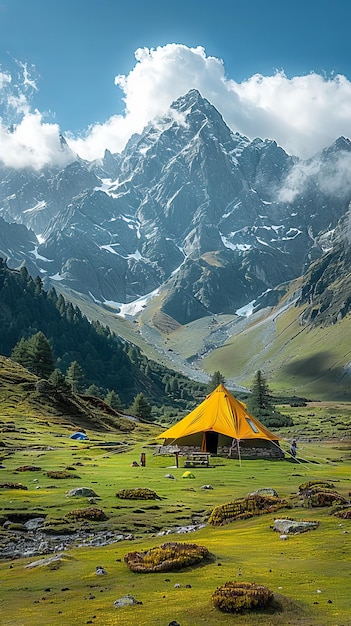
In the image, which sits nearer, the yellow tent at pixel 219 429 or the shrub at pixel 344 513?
the shrub at pixel 344 513

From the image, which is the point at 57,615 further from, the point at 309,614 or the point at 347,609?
the point at 347,609

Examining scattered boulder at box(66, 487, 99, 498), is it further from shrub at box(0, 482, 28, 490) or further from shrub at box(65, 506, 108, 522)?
shrub at box(65, 506, 108, 522)

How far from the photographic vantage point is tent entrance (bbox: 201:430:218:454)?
197 feet

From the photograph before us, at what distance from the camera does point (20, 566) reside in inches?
813

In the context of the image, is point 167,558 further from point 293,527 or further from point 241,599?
point 293,527

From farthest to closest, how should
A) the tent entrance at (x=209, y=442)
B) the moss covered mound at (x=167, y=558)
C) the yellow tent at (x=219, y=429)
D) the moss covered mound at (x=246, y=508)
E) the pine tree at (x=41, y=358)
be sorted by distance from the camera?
the pine tree at (x=41, y=358), the tent entrance at (x=209, y=442), the yellow tent at (x=219, y=429), the moss covered mound at (x=246, y=508), the moss covered mound at (x=167, y=558)

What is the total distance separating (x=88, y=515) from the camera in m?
28.9

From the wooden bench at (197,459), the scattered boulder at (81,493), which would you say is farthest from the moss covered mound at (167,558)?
the wooden bench at (197,459)

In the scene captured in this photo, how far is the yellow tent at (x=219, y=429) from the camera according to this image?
58.5m

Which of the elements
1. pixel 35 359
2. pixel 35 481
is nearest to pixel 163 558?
pixel 35 481

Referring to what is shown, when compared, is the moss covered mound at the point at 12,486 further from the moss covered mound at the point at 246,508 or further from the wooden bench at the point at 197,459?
the wooden bench at the point at 197,459

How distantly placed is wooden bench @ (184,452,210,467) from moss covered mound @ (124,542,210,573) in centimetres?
3520

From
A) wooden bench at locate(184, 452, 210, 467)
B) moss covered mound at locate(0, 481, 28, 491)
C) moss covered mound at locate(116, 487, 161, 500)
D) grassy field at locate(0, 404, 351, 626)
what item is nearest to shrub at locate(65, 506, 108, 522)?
grassy field at locate(0, 404, 351, 626)

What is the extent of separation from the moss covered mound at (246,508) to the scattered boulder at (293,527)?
3.93 m
